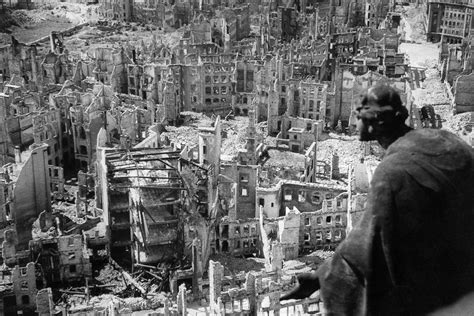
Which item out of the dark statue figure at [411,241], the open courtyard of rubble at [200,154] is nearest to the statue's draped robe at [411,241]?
the dark statue figure at [411,241]

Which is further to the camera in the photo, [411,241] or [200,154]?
[200,154]

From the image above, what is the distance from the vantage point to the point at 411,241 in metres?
7.12

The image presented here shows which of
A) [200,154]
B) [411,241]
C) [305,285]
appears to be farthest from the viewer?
[200,154]

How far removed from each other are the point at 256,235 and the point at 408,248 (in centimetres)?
4249

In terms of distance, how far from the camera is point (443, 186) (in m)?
7.27

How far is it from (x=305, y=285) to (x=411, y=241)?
135 cm

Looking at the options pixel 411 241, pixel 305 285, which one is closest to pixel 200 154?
pixel 305 285

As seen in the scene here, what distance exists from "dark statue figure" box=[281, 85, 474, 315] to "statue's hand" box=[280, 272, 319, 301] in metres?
0.28

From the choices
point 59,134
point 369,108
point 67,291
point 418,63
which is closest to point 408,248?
point 369,108

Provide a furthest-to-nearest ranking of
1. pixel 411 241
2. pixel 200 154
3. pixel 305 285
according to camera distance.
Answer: pixel 200 154
pixel 305 285
pixel 411 241

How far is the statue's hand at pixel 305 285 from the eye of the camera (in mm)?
7824

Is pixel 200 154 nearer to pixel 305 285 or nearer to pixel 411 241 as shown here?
pixel 305 285

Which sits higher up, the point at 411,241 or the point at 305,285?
the point at 411,241

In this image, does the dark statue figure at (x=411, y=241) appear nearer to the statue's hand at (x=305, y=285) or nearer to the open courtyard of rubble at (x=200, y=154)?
the statue's hand at (x=305, y=285)
